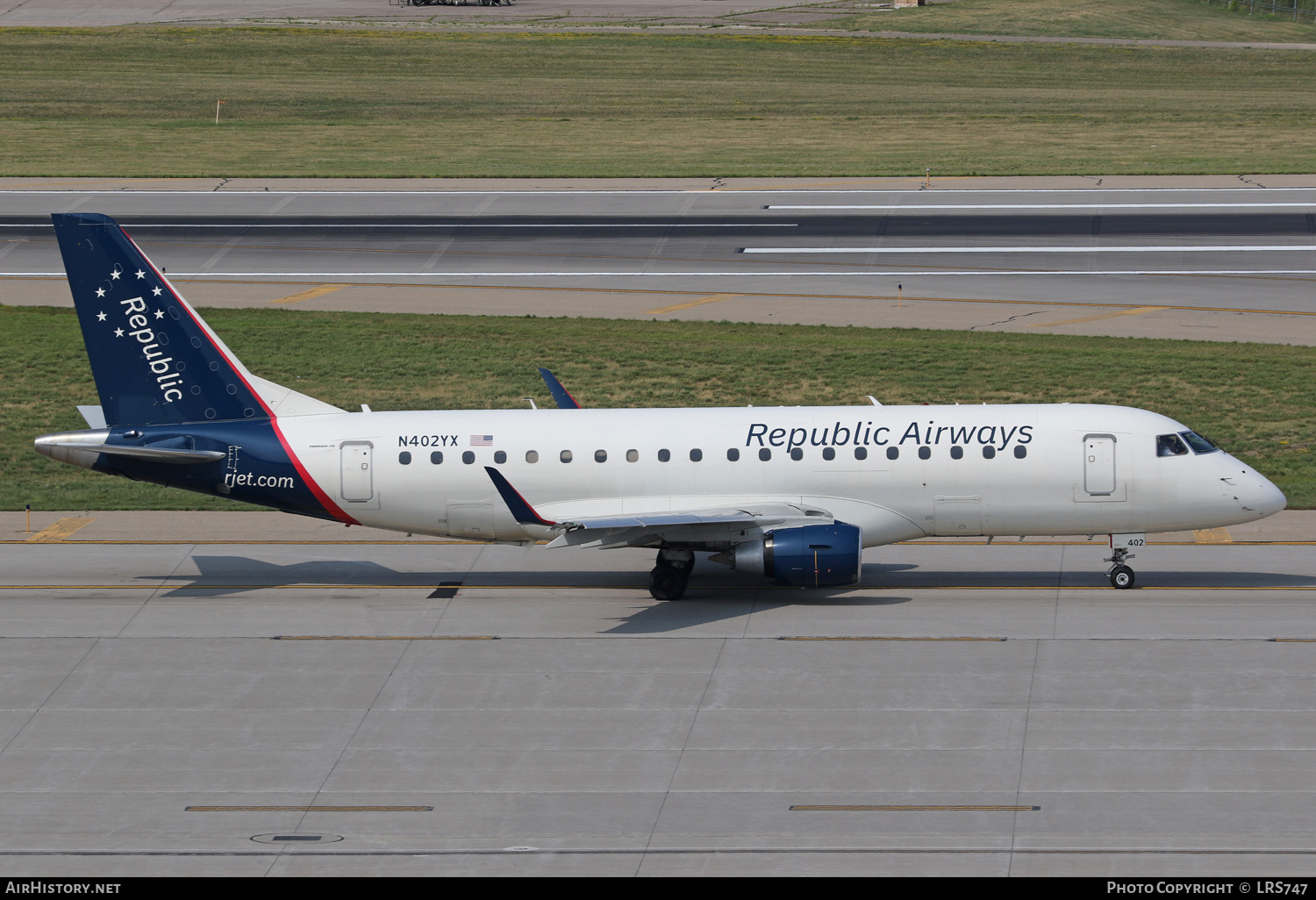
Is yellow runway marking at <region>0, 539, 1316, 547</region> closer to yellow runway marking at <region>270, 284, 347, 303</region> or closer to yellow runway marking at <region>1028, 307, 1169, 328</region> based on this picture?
yellow runway marking at <region>1028, 307, 1169, 328</region>

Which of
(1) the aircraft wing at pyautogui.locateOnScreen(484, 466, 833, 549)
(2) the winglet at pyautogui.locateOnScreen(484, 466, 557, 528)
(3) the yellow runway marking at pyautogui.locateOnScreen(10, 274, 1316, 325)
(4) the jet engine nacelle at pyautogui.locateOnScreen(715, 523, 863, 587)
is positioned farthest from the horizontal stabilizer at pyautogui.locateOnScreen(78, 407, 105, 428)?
(3) the yellow runway marking at pyautogui.locateOnScreen(10, 274, 1316, 325)

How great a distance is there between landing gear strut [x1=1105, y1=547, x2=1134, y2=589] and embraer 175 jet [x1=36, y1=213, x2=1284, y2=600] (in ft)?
0.23

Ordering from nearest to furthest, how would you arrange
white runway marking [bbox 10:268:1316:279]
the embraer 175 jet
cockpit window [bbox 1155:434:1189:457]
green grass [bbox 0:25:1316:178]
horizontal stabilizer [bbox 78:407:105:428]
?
the embraer 175 jet → cockpit window [bbox 1155:434:1189:457] → horizontal stabilizer [bbox 78:407:105:428] → white runway marking [bbox 10:268:1316:279] → green grass [bbox 0:25:1316:178]

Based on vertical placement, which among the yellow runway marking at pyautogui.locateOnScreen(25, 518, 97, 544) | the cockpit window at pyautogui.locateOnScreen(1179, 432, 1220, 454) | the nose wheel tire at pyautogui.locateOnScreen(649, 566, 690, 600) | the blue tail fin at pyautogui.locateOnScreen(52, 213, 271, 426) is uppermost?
the blue tail fin at pyautogui.locateOnScreen(52, 213, 271, 426)

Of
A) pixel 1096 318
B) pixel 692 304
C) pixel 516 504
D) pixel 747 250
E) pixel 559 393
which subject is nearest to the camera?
pixel 516 504

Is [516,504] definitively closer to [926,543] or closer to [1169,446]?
[926,543]

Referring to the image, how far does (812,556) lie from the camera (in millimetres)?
28875

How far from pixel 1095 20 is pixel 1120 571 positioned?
97.6 metres

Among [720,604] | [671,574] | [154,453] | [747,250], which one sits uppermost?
[154,453]

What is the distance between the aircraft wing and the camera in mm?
28753

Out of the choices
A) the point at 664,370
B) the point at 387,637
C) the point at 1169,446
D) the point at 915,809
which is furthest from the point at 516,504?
the point at 664,370

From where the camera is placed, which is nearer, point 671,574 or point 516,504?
point 516,504

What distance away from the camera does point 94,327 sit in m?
31.0
